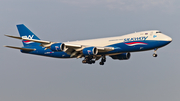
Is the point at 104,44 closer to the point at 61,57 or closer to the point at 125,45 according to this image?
the point at 125,45

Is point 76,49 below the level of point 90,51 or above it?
above

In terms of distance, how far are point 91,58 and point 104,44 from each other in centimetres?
470

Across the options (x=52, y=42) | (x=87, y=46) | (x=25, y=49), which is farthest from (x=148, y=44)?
(x=25, y=49)

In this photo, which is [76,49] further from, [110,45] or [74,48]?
[110,45]

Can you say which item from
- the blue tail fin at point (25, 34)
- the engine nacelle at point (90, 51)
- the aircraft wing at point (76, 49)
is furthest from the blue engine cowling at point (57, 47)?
the blue tail fin at point (25, 34)

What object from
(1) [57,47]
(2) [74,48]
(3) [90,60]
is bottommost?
(3) [90,60]

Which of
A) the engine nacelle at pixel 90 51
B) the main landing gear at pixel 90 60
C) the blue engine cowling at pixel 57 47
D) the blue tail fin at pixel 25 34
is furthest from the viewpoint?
the blue tail fin at pixel 25 34

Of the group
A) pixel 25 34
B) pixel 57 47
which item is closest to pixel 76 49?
pixel 57 47

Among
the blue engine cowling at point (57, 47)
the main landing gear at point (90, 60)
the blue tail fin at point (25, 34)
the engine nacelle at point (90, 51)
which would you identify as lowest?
the main landing gear at point (90, 60)

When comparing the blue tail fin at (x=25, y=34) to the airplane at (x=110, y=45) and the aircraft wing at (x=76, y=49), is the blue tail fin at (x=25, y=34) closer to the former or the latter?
the airplane at (x=110, y=45)

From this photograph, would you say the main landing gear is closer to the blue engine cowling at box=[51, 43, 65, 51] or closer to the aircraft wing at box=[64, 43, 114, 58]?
the aircraft wing at box=[64, 43, 114, 58]

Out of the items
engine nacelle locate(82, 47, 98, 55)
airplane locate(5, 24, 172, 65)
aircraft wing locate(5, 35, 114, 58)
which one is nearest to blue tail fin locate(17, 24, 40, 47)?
airplane locate(5, 24, 172, 65)

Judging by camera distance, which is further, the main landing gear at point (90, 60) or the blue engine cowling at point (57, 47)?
the main landing gear at point (90, 60)

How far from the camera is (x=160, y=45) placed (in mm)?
51250
